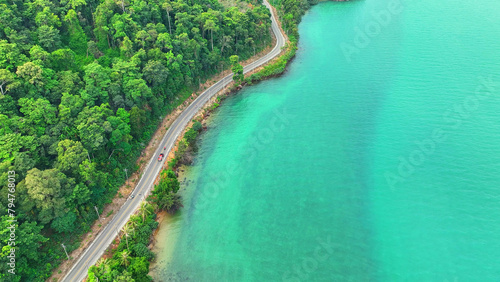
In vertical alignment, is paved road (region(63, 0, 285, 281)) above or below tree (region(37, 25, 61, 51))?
below

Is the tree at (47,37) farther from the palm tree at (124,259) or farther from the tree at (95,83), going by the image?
the palm tree at (124,259)

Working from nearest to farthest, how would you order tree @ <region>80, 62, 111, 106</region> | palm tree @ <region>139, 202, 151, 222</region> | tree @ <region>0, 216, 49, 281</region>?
tree @ <region>0, 216, 49, 281</region> → palm tree @ <region>139, 202, 151, 222</region> → tree @ <region>80, 62, 111, 106</region>

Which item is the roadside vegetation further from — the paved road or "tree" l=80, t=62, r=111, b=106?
"tree" l=80, t=62, r=111, b=106

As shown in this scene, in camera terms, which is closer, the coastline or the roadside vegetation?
the roadside vegetation

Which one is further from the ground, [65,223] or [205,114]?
[65,223]

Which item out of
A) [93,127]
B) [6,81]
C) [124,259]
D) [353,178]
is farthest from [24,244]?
[353,178]

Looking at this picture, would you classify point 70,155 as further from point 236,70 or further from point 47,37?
point 236,70

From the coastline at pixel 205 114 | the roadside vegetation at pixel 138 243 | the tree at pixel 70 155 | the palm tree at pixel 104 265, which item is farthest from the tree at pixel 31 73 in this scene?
the palm tree at pixel 104 265

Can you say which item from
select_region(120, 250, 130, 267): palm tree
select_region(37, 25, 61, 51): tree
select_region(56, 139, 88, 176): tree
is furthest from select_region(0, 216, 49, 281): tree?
select_region(37, 25, 61, 51): tree
